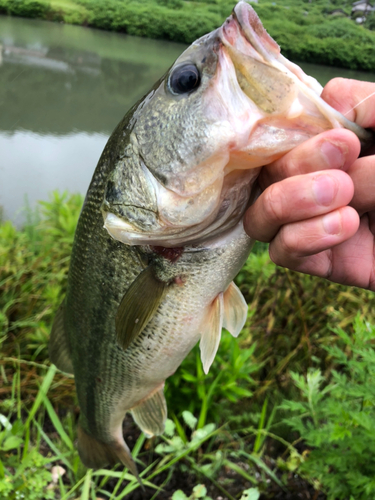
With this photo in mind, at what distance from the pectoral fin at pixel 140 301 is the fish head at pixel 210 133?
147 mm

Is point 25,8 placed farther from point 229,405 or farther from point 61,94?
point 229,405

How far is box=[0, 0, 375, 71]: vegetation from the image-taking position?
845 centimetres

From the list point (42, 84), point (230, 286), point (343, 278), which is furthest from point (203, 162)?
point (42, 84)

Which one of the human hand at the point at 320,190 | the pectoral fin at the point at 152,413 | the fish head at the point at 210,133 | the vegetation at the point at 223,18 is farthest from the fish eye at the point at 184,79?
the vegetation at the point at 223,18

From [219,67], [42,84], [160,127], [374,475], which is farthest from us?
[42,84]

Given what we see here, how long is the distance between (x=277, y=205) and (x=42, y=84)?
11027 mm

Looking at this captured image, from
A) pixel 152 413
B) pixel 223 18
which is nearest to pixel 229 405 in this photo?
pixel 152 413

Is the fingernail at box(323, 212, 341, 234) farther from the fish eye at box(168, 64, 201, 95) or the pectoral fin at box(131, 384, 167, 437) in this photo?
the pectoral fin at box(131, 384, 167, 437)

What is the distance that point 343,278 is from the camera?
1217 mm

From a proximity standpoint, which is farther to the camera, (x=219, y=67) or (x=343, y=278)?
(x=343, y=278)

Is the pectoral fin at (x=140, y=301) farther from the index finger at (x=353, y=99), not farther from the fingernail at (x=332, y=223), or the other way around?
the index finger at (x=353, y=99)

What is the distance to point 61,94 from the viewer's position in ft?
31.0

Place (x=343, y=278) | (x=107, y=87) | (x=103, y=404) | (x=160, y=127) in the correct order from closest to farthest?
(x=160, y=127)
(x=343, y=278)
(x=103, y=404)
(x=107, y=87)

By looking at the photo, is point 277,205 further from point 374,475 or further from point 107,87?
point 107,87
